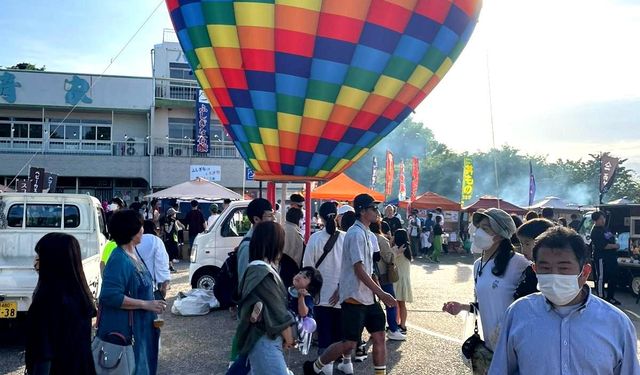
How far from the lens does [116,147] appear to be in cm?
2728

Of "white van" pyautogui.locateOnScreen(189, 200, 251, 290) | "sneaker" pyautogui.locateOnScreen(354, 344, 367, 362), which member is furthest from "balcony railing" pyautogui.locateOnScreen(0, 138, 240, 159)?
"sneaker" pyautogui.locateOnScreen(354, 344, 367, 362)

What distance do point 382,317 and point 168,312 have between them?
15.7 feet

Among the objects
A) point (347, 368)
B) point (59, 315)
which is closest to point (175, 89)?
point (347, 368)

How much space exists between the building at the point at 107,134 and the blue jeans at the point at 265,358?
918 inches

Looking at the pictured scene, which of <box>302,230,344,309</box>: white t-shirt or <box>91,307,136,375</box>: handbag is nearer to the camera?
<box>91,307,136,375</box>: handbag

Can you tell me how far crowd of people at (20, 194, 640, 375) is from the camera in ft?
7.41

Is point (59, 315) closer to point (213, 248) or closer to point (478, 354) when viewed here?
point (478, 354)

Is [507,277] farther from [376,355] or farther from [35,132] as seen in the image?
[35,132]

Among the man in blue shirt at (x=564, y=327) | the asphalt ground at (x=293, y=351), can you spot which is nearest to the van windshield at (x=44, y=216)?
the asphalt ground at (x=293, y=351)

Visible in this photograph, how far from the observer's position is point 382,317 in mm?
5355

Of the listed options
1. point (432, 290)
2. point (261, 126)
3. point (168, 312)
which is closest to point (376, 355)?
point (261, 126)

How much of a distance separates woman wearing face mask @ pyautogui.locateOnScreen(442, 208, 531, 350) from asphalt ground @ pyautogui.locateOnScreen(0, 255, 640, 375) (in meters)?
2.33

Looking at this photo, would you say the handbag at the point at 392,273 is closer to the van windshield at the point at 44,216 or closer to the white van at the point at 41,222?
the white van at the point at 41,222

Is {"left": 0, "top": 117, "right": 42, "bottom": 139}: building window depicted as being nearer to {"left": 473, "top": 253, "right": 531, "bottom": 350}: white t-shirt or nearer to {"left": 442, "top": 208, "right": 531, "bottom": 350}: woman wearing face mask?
{"left": 442, "top": 208, "right": 531, "bottom": 350}: woman wearing face mask
